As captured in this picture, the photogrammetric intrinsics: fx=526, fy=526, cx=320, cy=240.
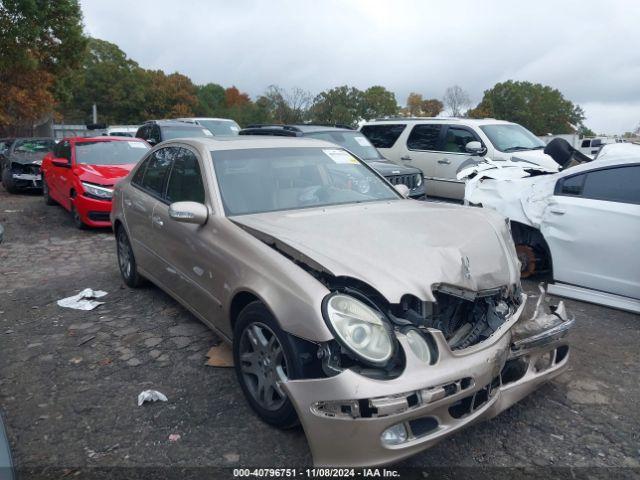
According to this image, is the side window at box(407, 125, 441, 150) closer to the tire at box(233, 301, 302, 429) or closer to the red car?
the red car

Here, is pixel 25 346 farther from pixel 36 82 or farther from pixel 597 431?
pixel 36 82

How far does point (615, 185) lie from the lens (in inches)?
192

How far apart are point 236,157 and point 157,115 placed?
179 ft

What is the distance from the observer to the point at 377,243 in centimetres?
309

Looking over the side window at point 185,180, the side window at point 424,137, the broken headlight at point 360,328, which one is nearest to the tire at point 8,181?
the side window at point 424,137

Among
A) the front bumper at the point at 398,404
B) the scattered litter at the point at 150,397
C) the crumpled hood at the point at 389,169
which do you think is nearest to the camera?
the front bumper at the point at 398,404

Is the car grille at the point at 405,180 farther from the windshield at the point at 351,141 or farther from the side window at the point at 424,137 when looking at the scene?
the side window at the point at 424,137

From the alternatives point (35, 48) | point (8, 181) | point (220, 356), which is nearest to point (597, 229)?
point (220, 356)

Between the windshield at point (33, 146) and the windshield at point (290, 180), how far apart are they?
13032 mm

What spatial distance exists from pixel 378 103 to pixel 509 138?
141ft

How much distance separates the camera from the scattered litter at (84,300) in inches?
A: 205

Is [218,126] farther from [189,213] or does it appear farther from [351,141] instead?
[189,213]

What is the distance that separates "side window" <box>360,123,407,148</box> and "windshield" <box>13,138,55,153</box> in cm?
936

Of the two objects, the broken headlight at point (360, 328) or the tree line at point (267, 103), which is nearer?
the broken headlight at point (360, 328)
